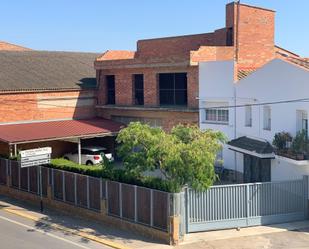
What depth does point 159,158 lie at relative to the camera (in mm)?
18844

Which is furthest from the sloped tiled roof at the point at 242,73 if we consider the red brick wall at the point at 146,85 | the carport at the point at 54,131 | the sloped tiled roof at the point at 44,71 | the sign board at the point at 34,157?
the sloped tiled roof at the point at 44,71

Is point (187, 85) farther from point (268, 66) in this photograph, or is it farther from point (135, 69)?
point (268, 66)

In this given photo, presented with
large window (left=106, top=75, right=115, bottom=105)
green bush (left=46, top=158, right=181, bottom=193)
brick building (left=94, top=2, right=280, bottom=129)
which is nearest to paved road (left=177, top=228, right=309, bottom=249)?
green bush (left=46, top=158, right=181, bottom=193)

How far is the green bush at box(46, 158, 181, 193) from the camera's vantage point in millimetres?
19031

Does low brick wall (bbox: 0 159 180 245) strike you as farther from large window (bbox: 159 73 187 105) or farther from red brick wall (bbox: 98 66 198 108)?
large window (bbox: 159 73 187 105)

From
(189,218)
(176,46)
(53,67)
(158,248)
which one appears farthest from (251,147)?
(53,67)

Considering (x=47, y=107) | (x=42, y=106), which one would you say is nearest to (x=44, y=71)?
(x=47, y=107)

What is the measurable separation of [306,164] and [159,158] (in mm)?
6345

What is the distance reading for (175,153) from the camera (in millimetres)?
18328

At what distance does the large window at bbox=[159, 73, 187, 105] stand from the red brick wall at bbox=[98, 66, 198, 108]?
1.30 ft

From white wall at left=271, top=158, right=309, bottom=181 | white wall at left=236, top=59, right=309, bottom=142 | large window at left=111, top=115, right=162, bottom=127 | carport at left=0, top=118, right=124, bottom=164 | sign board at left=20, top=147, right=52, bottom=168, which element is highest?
white wall at left=236, top=59, right=309, bottom=142

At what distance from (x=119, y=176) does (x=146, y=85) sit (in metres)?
13.5

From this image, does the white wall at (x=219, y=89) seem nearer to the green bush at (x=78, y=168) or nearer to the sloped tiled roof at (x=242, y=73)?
the sloped tiled roof at (x=242, y=73)

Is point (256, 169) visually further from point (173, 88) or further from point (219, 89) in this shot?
point (173, 88)
